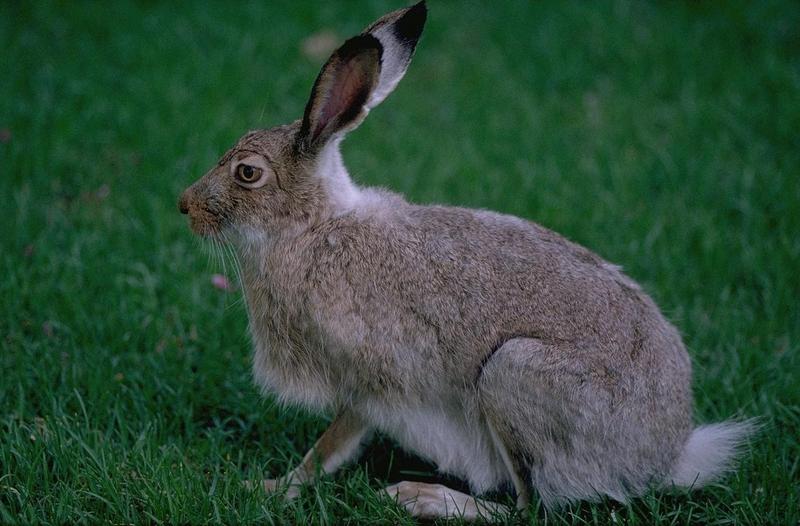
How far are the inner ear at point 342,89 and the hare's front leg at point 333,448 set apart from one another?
1132 mm

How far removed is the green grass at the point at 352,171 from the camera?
11.5 feet

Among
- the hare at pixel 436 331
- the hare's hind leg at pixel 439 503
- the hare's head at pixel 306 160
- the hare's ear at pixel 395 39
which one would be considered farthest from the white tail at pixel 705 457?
the hare's ear at pixel 395 39

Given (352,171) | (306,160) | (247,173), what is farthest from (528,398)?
(352,171)

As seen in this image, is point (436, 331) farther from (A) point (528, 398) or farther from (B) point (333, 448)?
(B) point (333, 448)

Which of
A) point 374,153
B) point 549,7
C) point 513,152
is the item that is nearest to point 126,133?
point 374,153

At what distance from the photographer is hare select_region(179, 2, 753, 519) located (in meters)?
3.25

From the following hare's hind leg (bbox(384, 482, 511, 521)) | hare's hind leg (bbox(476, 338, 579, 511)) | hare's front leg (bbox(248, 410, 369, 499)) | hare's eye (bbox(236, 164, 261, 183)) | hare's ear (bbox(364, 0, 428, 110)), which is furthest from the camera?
hare's front leg (bbox(248, 410, 369, 499))

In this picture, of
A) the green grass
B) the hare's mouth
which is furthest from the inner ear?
the green grass

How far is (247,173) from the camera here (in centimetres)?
353

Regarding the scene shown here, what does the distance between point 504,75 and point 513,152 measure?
4.02 ft

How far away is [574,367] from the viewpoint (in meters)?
3.21

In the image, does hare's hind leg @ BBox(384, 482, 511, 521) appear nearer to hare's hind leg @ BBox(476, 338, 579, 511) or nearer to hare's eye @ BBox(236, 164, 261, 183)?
hare's hind leg @ BBox(476, 338, 579, 511)

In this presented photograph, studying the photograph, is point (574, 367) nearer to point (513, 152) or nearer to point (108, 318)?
point (108, 318)

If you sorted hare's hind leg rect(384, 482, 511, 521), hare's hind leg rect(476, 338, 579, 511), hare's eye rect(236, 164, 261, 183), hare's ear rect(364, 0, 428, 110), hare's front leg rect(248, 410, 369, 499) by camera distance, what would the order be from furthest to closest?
hare's front leg rect(248, 410, 369, 499), hare's eye rect(236, 164, 261, 183), hare's hind leg rect(384, 482, 511, 521), hare's ear rect(364, 0, 428, 110), hare's hind leg rect(476, 338, 579, 511)
